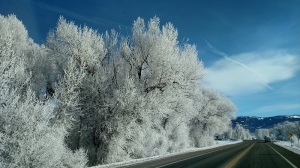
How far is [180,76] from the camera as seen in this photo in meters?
25.1

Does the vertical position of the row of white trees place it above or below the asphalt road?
above

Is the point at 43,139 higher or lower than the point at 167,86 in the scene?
lower

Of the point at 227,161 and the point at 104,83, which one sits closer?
the point at 227,161

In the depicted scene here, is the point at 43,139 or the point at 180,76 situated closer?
the point at 43,139

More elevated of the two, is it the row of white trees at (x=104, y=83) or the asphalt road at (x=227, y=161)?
the row of white trees at (x=104, y=83)

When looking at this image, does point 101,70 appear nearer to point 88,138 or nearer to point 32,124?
point 88,138

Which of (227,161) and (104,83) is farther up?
(104,83)

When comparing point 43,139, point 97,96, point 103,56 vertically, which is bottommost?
point 43,139

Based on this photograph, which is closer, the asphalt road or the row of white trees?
the asphalt road

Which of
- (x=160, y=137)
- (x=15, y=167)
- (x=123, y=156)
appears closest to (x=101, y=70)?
(x=123, y=156)

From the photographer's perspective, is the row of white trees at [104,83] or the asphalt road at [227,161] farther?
the row of white trees at [104,83]

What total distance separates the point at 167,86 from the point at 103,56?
579cm

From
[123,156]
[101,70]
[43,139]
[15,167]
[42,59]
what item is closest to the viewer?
[15,167]

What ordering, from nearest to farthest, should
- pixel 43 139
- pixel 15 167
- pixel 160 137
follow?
1. pixel 15 167
2. pixel 43 139
3. pixel 160 137
